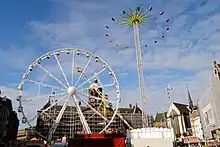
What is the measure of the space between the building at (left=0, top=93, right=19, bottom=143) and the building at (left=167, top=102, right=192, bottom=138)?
5592 cm

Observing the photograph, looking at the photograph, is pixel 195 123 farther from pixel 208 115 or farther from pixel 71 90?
pixel 71 90

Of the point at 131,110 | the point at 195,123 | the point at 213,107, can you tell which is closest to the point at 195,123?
the point at 195,123

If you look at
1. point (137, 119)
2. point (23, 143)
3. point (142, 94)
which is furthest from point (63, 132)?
point (142, 94)

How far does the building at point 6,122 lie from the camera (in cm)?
4116

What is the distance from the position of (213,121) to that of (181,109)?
6058cm

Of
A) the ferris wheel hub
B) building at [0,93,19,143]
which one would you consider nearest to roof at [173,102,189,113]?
the ferris wheel hub

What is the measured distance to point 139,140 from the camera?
29875 millimetres

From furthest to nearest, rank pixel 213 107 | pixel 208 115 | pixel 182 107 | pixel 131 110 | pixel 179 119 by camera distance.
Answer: pixel 131 110 → pixel 182 107 → pixel 179 119 → pixel 208 115 → pixel 213 107

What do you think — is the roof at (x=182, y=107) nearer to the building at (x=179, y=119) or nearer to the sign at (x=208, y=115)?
the building at (x=179, y=119)

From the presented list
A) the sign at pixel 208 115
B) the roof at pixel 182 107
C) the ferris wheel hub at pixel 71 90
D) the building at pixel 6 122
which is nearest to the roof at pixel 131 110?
the roof at pixel 182 107

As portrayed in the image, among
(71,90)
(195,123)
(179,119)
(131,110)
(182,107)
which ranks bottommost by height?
(195,123)

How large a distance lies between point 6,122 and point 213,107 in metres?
36.2

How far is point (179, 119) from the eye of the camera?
86125 mm

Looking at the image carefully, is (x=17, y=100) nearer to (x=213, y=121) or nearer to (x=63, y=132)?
(x=213, y=121)
